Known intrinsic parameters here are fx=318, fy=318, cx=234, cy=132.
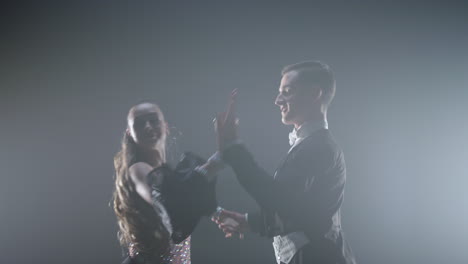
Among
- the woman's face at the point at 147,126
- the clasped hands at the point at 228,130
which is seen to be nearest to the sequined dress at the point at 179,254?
the clasped hands at the point at 228,130

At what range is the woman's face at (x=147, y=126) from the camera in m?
1.64

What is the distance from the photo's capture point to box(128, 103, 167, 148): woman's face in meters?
1.64

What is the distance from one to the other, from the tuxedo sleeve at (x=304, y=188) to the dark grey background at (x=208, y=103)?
60 centimetres

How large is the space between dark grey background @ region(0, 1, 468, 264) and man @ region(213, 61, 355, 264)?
1.77 feet

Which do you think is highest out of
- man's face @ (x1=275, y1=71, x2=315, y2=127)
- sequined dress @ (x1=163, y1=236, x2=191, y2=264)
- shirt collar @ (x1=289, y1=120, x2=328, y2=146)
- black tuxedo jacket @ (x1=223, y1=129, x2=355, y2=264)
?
man's face @ (x1=275, y1=71, x2=315, y2=127)

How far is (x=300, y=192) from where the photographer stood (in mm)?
1287

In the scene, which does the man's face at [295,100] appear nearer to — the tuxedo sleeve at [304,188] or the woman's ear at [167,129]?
the tuxedo sleeve at [304,188]

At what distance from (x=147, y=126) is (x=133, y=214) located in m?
0.46

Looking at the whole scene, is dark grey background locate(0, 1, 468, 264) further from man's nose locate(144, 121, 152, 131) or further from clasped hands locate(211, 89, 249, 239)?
clasped hands locate(211, 89, 249, 239)

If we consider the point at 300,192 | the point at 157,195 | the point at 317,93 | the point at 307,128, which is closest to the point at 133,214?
the point at 157,195

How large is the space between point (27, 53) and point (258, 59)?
61.0 inches

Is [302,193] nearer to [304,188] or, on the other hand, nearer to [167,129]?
[304,188]

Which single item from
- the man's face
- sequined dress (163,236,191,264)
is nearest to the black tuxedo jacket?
the man's face

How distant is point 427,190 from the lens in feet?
7.29
